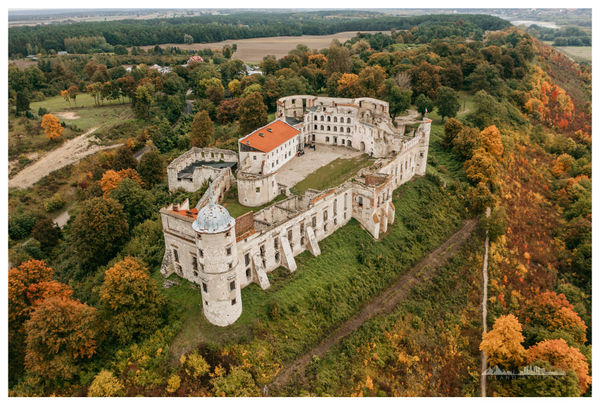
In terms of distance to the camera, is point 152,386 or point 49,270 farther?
point 49,270

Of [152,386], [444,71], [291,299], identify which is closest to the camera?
[152,386]

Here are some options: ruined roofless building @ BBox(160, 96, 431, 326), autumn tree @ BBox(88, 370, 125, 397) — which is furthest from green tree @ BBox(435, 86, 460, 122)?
autumn tree @ BBox(88, 370, 125, 397)

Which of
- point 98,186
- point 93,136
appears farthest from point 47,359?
point 93,136

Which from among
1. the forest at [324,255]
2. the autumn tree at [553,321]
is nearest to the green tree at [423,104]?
the forest at [324,255]

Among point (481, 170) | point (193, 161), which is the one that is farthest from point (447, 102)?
point (193, 161)

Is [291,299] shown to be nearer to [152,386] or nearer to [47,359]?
[152,386]

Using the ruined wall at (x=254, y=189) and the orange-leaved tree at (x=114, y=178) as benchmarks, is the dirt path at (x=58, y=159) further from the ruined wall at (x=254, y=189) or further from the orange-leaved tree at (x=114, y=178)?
the ruined wall at (x=254, y=189)

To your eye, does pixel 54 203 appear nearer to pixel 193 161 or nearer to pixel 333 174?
pixel 193 161
